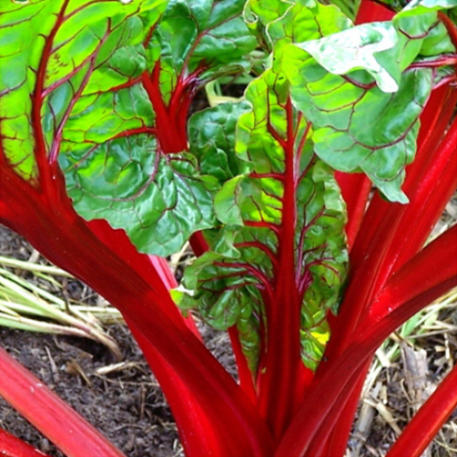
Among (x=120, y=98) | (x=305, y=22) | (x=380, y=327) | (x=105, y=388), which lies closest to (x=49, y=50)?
(x=120, y=98)

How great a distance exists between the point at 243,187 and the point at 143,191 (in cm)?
10

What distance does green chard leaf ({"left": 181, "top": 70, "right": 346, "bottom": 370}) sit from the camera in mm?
858

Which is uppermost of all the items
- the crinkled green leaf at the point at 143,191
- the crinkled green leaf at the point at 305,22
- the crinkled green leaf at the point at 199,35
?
the crinkled green leaf at the point at 305,22

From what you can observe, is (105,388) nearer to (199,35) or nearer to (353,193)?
(353,193)

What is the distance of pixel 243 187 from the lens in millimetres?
887

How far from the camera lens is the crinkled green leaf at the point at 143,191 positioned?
89 cm

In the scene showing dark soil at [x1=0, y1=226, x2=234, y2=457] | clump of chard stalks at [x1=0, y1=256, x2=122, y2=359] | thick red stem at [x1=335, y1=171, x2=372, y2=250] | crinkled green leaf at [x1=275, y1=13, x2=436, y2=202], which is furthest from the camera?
clump of chard stalks at [x1=0, y1=256, x2=122, y2=359]

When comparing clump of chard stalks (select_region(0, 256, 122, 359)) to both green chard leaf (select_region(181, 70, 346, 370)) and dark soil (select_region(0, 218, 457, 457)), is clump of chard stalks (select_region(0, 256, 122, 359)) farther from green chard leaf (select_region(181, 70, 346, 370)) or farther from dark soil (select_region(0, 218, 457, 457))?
green chard leaf (select_region(181, 70, 346, 370))

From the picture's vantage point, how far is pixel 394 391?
4.96ft

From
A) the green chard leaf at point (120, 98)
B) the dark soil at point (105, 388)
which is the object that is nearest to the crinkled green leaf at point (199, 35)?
the green chard leaf at point (120, 98)

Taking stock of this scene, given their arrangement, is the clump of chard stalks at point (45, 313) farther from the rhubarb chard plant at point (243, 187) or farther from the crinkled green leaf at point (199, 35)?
the crinkled green leaf at point (199, 35)

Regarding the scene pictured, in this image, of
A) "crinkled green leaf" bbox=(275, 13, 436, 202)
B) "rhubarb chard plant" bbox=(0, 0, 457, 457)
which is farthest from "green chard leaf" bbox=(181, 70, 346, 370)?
"crinkled green leaf" bbox=(275, 13, 436, 202)

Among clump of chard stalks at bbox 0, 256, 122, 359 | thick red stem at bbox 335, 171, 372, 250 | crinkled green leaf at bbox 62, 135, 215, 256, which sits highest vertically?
crinkled green leaf at bbox 62, 135, 215, 256

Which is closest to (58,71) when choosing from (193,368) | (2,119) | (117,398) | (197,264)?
(2,119)
